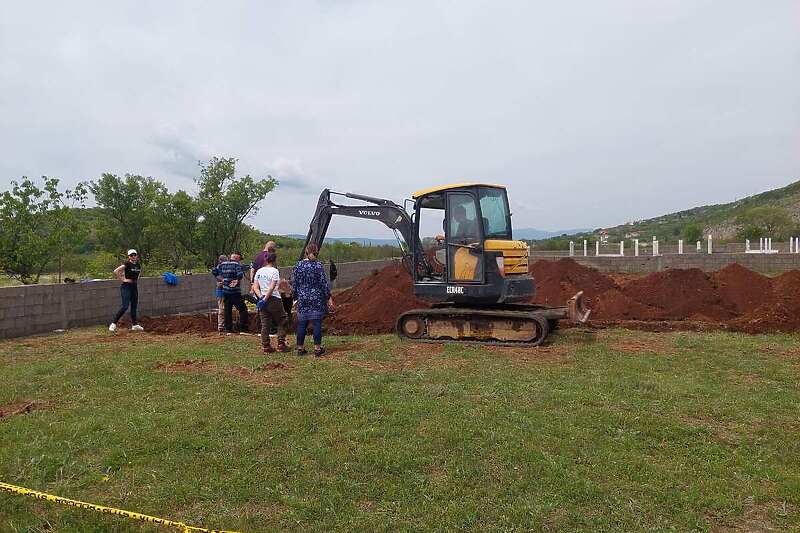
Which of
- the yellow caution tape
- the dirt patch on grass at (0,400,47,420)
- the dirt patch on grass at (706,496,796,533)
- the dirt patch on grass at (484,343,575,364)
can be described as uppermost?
the dirt patch on grass at (484,343,575,364)

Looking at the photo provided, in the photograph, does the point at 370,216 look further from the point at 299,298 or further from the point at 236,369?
the point at 236,369

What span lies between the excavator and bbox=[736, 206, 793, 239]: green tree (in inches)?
1893

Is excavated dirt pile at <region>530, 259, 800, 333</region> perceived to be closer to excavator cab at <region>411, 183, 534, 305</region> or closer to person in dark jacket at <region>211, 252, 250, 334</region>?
excavator cab at <region>411, 183, 534, 305</region>

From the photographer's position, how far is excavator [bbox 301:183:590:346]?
9.23 meters

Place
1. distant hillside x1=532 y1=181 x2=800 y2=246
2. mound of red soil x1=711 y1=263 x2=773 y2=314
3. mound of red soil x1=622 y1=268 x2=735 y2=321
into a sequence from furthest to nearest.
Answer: distant hillside x1=532 y1=181 x2=800 y2=246
mound of red soil x1=711 y1=263 x2=773 y2=314
mound of red soil x1=622 y1=268 x2=735 y2=321

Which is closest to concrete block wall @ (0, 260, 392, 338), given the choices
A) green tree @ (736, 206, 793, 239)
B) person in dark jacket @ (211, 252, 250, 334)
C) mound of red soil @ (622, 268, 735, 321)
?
person in dark jacket @ (211, 252, 250, 334)

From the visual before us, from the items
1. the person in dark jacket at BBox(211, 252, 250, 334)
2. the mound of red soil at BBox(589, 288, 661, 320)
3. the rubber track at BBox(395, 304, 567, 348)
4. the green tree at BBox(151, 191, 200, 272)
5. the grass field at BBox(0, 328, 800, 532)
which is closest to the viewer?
the grass field at BBox(0, 328, 800, 532)

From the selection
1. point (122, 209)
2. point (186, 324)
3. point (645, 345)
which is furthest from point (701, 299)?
point (122, 209)

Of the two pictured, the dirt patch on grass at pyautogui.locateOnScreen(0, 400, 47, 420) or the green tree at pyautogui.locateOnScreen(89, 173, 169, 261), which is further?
the green tree at pyautogui.locateOnScreen(89, 173, 169, 261)

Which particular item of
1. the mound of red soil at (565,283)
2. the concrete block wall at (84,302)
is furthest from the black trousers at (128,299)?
the mound of red soil at (565,283)

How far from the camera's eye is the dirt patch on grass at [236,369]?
6863 mm

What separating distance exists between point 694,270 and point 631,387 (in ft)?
30.4

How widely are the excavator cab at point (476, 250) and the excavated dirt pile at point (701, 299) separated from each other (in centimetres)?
359

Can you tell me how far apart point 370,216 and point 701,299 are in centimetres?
783
